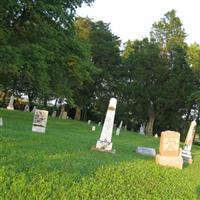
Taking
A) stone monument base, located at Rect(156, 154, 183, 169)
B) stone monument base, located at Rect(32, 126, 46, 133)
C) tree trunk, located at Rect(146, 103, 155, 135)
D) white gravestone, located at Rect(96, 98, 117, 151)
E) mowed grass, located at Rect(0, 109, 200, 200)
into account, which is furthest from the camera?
tree trunk, located at Rect(146, 103, 155, 135)

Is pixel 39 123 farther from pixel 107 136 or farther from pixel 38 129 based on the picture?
pixel 107 136

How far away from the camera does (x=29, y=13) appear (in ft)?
83.9

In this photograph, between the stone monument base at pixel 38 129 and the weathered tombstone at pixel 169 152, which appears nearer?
the weathered tombstone at pixel 169 152

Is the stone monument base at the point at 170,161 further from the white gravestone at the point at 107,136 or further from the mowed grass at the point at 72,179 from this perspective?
the mowed grass at the point at 72,179

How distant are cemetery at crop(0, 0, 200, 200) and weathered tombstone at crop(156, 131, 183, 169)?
41 millimetres

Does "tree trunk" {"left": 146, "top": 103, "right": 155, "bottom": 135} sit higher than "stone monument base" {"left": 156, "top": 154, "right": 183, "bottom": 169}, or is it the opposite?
"tree trunk" {"left": 146, "top": 103, "right": 155, "bottom": 135}

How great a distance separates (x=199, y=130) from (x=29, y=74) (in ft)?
69.4

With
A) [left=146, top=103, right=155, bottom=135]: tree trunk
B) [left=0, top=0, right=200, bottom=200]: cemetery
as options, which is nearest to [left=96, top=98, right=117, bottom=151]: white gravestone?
[left=0, top=0, right=200, bottom=200]: cemetery

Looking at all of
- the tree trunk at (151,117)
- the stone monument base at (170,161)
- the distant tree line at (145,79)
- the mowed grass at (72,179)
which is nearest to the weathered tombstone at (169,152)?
the stone monument base at (170,161)

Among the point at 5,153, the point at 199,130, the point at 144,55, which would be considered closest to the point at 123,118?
the point at 144,55

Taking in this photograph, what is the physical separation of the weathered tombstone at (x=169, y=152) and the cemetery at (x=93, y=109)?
41 mm

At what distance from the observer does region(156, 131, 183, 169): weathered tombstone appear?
14.7 m

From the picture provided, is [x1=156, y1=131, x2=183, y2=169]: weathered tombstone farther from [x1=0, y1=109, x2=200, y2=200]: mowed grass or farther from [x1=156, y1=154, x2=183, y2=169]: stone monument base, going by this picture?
[x1=0, y1=109, x2=200, y2=200]: mowed grass

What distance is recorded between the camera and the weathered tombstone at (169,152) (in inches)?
580
